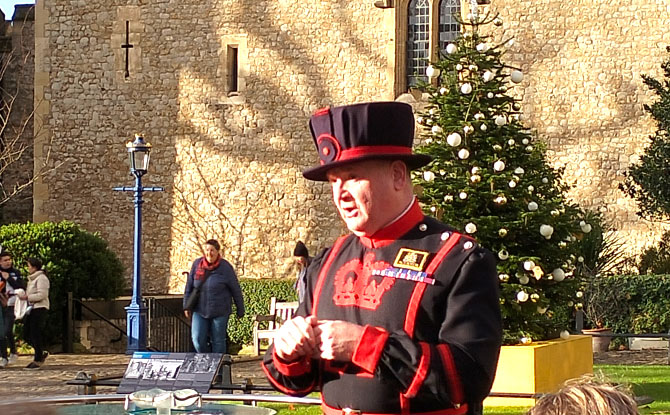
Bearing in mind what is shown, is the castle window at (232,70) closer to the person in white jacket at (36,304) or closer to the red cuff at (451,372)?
the person in white jacket at (36,304)

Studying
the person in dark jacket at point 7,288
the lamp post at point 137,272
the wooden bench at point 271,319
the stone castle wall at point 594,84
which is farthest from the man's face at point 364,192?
the stone castle wall at point 594,84

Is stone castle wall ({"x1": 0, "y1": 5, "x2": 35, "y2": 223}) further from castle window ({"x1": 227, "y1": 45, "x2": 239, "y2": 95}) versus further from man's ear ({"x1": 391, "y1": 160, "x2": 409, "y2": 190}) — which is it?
man's ear ({"x1": 391, "y1": 160, "x2": 409, "y2": 190})

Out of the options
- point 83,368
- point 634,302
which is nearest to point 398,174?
Answer: point 83,368

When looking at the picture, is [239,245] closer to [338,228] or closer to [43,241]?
[338,228]

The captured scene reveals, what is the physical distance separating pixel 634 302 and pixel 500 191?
8199 mm

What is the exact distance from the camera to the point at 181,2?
22.2 m

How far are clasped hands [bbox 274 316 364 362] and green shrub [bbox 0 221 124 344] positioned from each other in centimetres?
1332

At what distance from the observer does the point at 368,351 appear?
319 centimetres

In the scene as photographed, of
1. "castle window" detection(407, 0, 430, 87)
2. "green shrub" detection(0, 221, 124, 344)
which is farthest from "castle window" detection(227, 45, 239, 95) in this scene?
"green shrub" detection(0, 221, 124, 344)

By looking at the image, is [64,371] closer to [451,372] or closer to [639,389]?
[639,389]

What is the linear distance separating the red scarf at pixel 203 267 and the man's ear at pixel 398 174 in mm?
8957

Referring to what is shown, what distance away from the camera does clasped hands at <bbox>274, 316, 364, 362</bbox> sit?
3184 millimetres

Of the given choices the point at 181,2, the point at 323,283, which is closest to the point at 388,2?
the point at 181,2

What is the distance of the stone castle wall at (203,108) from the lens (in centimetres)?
2164
